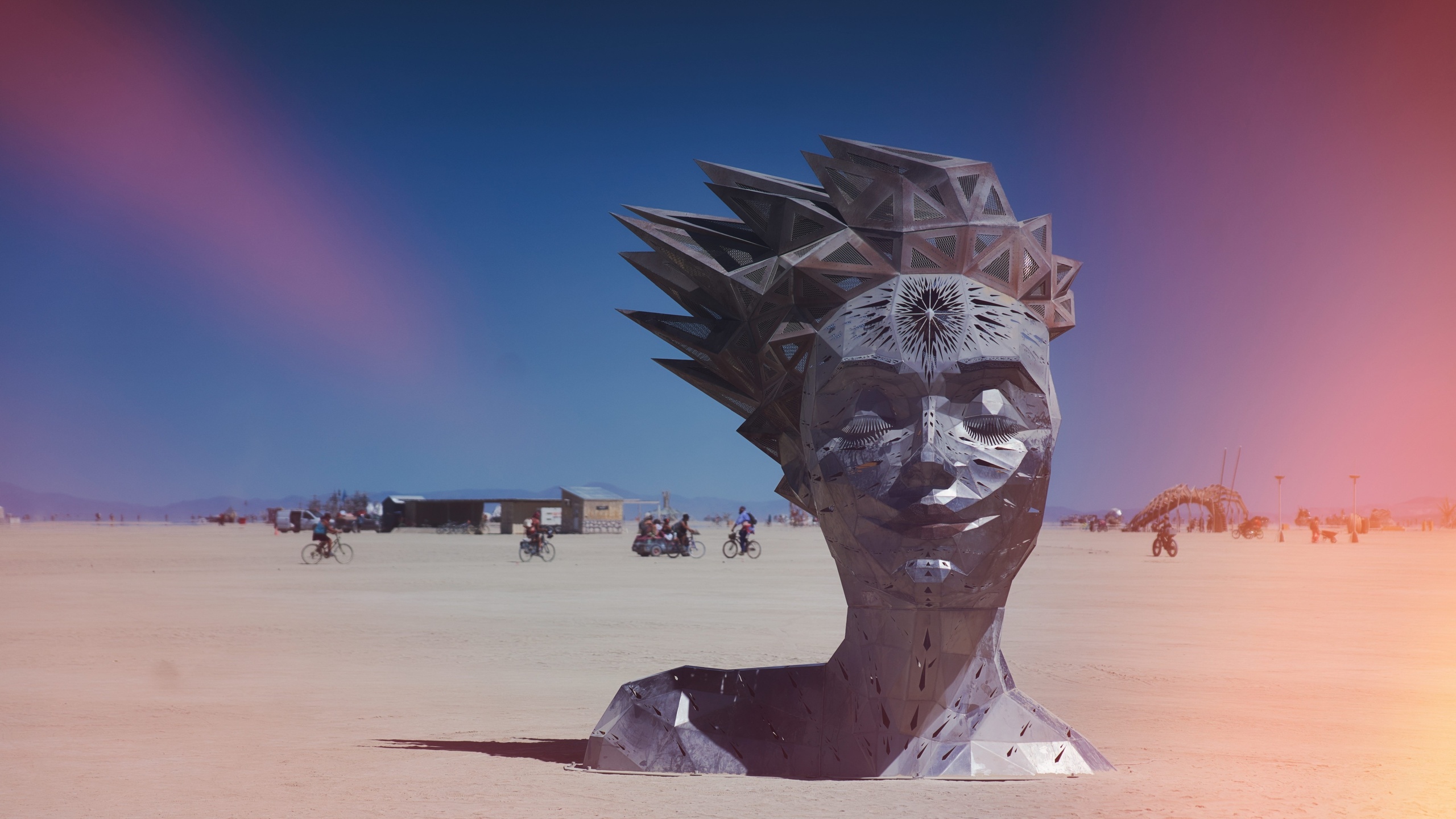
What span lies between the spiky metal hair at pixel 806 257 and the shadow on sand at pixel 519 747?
7.31ft

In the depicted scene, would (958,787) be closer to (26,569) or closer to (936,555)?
(936,555)

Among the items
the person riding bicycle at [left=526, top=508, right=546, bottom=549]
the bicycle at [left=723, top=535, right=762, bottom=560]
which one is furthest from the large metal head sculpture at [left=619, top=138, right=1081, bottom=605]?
the bicycle at [left=723, top=535, right=762, bottom=560]

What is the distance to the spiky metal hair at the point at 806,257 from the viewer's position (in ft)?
19.7

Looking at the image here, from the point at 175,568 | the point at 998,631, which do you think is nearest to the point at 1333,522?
the point at 175,568

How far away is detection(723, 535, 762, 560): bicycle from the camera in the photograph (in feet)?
117

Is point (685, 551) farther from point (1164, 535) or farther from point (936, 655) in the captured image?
point (936, 655)

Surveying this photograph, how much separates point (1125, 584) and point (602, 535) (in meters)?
38.2

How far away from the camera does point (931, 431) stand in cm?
564

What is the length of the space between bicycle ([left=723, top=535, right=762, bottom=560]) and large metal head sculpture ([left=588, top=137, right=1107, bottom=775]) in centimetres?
2896

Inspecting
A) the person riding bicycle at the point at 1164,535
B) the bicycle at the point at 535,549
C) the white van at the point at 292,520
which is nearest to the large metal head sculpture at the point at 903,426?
the bicycle at the point at 535,549

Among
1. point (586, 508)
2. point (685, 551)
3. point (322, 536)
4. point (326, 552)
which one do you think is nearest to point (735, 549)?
point (685, 551)

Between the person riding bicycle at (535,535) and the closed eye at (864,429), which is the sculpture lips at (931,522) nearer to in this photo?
the closed eye at (864,429)

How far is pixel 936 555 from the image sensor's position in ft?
18.6

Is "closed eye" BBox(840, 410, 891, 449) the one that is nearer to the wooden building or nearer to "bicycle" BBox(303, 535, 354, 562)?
"bicycle" BBox(303, 535, 354, 562)
